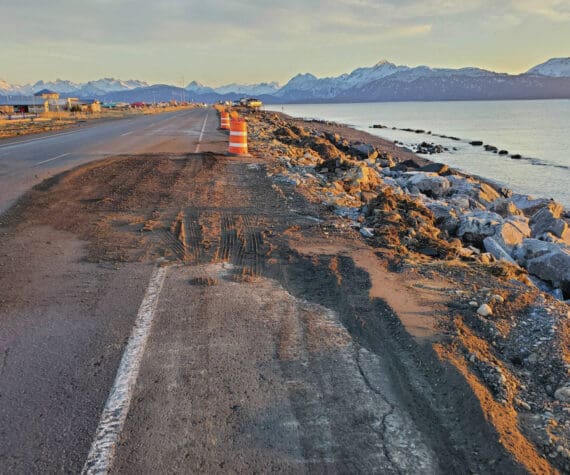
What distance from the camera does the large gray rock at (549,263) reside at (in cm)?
689

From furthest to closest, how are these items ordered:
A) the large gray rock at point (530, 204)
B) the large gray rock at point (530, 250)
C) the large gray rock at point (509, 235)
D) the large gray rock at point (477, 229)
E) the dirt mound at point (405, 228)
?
the large gray rock at point (530, 204) < the large gray rock at point (477, 229) < the large gray rock at point (509, 235) < the large gray rock at point (530, 250) < the dirt mound at point (405, 228)

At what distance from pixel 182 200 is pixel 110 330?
5.17 meters

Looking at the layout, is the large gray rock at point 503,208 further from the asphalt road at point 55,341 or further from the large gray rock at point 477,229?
the asphalt road at point 55,341

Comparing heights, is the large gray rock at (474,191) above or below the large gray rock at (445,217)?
below

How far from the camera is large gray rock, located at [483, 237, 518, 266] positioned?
779 cm

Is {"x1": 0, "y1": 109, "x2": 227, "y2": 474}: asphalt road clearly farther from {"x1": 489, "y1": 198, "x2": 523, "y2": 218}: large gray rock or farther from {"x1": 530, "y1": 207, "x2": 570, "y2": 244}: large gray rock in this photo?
{"x1": 489, "y1": 198, "x2": 523, "y2": 218}: large gray rock

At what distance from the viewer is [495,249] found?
26.5ft

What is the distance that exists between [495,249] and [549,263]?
101 centimetres

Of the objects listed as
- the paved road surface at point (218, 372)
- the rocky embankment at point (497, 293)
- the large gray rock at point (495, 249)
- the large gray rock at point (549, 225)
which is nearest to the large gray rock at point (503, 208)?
the large gray rock at point (549, 225)

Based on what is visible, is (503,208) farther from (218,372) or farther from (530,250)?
(218,372)

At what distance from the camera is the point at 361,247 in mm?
6098

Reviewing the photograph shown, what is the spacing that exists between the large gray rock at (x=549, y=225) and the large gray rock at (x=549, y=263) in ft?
9.42

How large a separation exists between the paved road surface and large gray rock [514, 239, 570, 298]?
3.64 meters

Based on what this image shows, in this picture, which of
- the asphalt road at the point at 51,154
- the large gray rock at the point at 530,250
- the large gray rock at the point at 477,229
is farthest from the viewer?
the asphalt road at the point at 51,154
